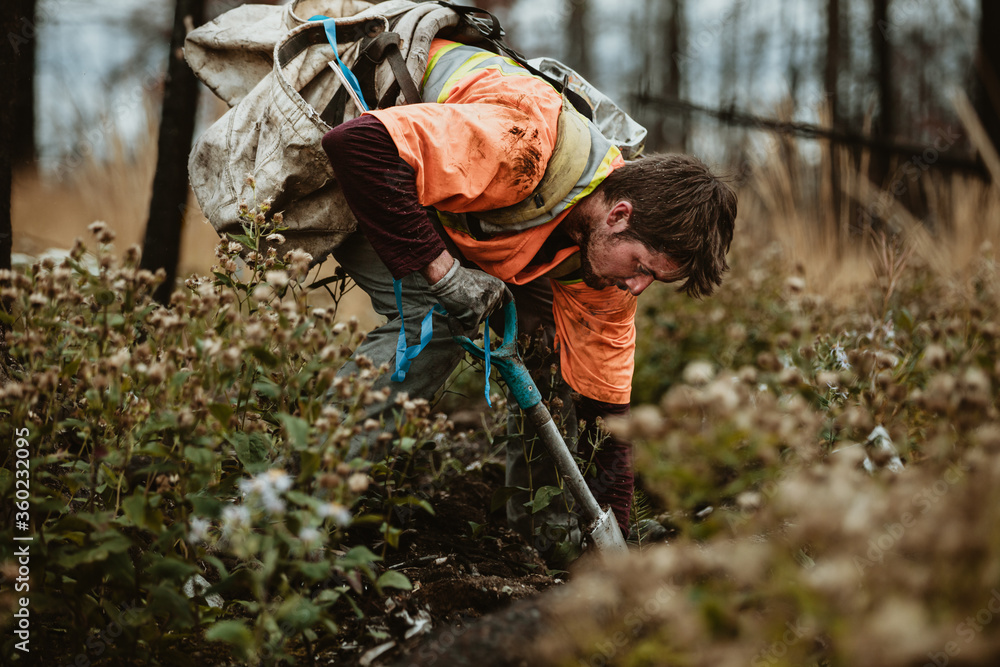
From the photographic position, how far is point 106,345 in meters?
1.40

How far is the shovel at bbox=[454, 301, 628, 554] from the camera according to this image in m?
1.96

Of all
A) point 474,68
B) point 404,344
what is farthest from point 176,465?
point 474,68

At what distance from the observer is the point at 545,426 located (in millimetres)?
1984

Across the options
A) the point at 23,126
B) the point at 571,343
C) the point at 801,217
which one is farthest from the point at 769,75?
the point at 571,343

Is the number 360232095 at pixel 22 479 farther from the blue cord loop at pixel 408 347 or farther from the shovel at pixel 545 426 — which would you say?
the shovel at pixel 545 426

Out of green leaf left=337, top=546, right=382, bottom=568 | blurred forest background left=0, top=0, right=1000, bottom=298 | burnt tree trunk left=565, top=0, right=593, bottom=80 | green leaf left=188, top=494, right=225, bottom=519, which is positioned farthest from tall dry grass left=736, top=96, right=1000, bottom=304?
burnt tree trunk left=565, top=0, right=593, bottom=80

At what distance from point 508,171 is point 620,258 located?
1.42ft

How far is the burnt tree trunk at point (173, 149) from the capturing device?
3146 mm

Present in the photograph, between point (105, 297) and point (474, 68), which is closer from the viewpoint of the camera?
point (105, 297)

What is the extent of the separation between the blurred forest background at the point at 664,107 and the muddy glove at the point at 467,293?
145 centimetres

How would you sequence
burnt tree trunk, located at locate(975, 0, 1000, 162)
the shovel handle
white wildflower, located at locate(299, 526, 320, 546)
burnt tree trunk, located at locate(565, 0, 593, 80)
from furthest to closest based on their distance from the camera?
burnt tree trunk, located at locate(565, 0, 593, 80), burnt tree trunk, located at locate(975, 0, 1000, 162), the shovel handle, white wildflower, located at locate(299, 526, 320, 546)

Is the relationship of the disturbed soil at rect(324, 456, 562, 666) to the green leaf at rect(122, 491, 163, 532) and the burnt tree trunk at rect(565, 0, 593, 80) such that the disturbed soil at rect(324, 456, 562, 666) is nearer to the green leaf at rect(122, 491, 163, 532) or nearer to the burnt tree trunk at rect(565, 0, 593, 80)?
the green leaf at rect(122, 491, 163, 532)

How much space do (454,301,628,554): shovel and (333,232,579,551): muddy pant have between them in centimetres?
9

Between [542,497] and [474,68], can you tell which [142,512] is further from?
[474,68]
